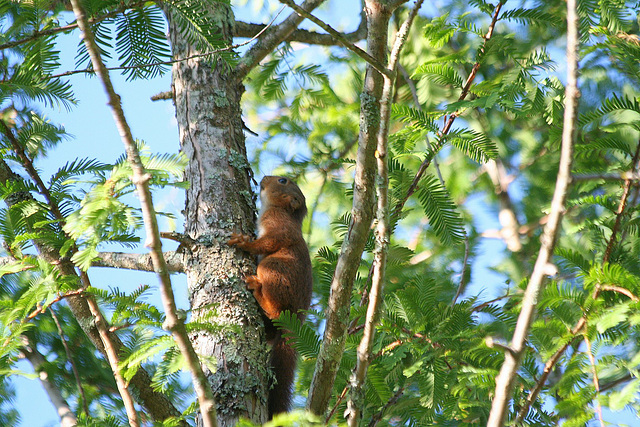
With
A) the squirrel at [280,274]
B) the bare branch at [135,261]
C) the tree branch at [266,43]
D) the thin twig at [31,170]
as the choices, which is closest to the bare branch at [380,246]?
the squirrel at [280,274]

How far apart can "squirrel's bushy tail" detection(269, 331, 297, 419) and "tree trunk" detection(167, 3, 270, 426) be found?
14cm

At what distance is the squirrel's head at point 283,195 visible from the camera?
4.66 meters

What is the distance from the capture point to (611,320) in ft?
7.01

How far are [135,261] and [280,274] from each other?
86cm

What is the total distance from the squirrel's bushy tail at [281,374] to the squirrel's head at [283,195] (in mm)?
1558

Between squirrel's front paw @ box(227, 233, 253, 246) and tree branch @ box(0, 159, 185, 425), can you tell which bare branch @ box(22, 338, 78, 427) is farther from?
squirrel's front paw @ box(227, 233, 253, 246)

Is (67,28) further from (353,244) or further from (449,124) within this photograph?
(449,124)

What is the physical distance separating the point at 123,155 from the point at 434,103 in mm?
3152

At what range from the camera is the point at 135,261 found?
350cm

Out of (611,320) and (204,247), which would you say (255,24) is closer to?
(204,247)

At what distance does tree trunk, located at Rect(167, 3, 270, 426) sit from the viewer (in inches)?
105

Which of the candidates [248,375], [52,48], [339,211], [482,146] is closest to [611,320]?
[482,146]

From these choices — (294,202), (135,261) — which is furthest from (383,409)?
(294,202)

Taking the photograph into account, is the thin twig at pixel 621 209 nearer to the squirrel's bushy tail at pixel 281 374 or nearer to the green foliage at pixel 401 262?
the green foliage at pixel 401 262
